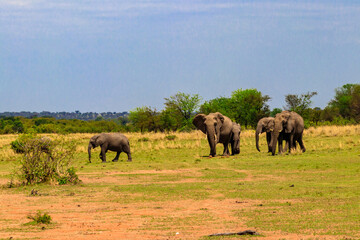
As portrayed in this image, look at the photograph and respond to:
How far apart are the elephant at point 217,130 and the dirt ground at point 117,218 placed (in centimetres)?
1428

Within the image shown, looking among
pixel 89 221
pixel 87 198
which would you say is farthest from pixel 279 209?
pixel 87 198

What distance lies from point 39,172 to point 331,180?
29.8ft

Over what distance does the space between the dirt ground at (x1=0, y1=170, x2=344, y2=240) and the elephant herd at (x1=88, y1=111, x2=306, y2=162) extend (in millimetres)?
12896

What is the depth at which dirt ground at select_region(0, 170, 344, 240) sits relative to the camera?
1025 cm

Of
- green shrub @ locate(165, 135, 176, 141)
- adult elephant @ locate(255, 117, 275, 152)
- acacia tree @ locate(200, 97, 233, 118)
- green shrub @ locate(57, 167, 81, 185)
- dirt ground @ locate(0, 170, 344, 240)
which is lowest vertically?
dirt ground @ locate(0, 170, 344, 240)

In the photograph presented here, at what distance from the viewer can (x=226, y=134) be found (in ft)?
99.3

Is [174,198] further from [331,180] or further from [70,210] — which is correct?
[331,180]

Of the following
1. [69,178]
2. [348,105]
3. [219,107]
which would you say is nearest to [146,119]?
[219,107]

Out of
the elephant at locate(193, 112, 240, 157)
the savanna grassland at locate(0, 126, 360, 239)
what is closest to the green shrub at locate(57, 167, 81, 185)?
the savanna grassland at locate(0, 126, 360, 239)

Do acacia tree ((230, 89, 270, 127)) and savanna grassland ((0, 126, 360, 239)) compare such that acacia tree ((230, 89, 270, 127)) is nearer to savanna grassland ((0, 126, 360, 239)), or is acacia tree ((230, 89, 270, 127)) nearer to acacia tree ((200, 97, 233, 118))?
acacia tree ((200, 97, 233, 118))

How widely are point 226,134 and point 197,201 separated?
16.0 m

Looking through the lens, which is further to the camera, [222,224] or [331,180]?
[331,180]

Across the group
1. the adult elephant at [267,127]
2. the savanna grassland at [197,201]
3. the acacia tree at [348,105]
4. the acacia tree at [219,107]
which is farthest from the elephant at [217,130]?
the acacia tree at [348,105]

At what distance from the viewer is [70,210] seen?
43.9 feet
